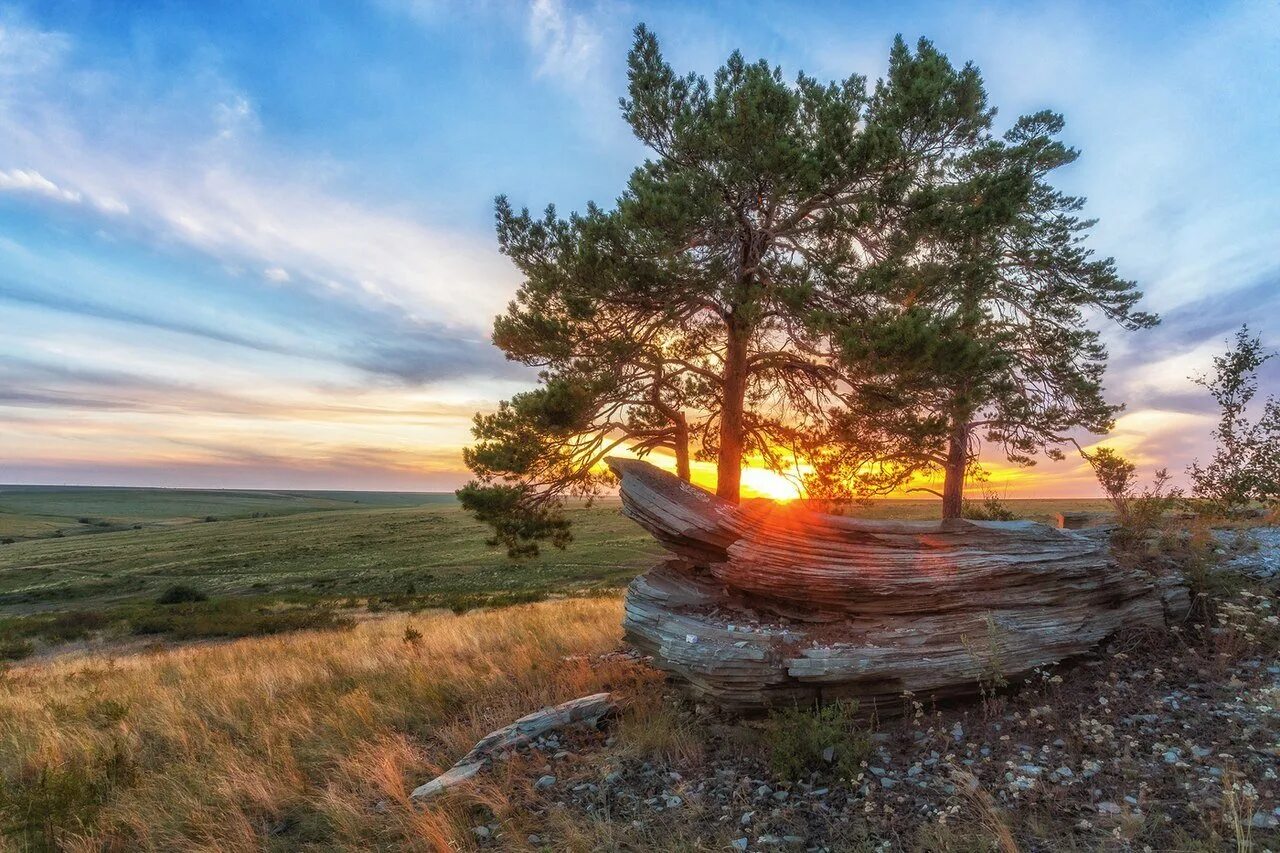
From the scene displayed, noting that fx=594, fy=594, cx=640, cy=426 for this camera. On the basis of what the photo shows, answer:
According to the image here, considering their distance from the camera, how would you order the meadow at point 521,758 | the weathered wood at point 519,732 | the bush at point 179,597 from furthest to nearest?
the bush at point 179,597 < the weathered wood at point 519,732 < the meadow at point 521,758

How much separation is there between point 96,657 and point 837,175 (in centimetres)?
2687

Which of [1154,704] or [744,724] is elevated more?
[1154,704]

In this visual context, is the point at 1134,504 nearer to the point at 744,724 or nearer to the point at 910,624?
the point at 910,624

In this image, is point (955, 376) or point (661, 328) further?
point (661, 328)

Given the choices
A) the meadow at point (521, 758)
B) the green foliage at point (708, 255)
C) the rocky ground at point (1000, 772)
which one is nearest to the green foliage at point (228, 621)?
the meadow at point (521, 758)

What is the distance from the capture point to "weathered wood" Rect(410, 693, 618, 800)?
576 cm

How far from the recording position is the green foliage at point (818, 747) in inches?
209

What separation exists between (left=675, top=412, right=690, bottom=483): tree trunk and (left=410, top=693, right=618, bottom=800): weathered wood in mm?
6268

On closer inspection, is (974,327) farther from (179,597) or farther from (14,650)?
(179,597)

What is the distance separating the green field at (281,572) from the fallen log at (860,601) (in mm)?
2159

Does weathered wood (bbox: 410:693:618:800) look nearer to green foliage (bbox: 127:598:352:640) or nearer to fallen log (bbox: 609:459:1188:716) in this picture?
fallen log (bbox: 609:459:1188:716)

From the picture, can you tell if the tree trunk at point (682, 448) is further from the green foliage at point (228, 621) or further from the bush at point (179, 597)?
the bush at point (179, 597)

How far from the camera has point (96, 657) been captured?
20.2m

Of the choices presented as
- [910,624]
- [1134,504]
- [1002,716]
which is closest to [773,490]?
[1134,504]
